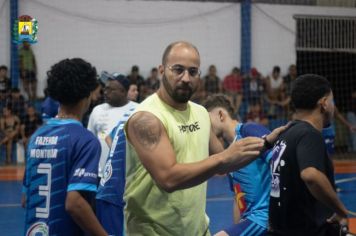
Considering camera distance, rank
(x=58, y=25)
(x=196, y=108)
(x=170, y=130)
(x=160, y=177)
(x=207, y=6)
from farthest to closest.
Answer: (x=207, y=6) → (x=58, y=25) → (x=196, y=108) → (x=170, y=130) → (x=160, y=177)

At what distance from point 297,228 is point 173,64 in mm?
1400

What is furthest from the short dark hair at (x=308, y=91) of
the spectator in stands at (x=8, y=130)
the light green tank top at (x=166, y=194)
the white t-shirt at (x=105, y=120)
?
the spectator in stands at (x=8, y=130)

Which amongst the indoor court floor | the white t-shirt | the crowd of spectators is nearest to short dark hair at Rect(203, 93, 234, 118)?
the white t-shirt

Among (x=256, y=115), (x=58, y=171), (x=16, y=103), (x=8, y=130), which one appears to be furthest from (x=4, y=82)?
(x=58, y=171)

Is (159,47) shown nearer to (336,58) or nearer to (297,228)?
(336,58)

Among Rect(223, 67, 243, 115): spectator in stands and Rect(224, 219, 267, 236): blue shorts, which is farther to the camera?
Rect(223, 67, 243, 115): spectator in stands

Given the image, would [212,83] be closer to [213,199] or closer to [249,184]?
[213,199]

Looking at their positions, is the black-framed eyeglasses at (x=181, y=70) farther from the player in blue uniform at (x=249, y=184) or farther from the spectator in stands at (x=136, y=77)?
the spectator in stands at (x=136, y=77)

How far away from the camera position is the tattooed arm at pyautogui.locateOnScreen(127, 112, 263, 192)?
10.5 feet

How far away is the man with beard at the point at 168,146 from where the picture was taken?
358 centimetres

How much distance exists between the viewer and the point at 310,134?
420 centimetres

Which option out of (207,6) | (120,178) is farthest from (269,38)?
(120,178)

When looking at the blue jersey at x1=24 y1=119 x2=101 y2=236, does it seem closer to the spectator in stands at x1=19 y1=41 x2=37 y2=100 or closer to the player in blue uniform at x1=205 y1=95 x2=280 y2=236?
the player in blue uniform at x1=205 y1=95 x2=280 y2=236

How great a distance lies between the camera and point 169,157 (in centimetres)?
344
